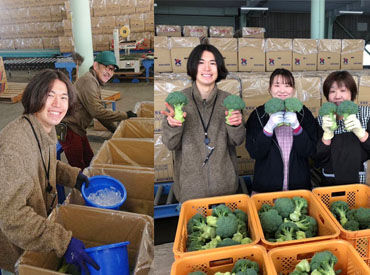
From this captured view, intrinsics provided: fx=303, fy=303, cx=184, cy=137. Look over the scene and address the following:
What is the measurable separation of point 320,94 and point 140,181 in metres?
1.86

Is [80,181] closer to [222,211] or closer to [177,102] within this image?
[177,102]

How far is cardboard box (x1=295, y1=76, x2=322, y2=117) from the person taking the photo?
2.74 meters

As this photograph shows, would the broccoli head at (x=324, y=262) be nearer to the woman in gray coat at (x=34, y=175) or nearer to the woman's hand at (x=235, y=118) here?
the woman's hand at (x=235, y=118)

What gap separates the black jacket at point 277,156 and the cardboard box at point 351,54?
2700mm

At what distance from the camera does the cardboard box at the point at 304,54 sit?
145 inches

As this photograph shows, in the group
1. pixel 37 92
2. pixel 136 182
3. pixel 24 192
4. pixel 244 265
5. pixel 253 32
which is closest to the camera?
pixel 244 265

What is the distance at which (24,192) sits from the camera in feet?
3.89

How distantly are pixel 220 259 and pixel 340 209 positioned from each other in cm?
68

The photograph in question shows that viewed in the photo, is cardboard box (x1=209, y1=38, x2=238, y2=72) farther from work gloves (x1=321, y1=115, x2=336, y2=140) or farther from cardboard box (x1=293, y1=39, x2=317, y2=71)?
work gloves (x1=321, y1=115, x2=336, y2=140)

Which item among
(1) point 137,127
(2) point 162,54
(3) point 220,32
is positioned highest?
(3) point 220,32

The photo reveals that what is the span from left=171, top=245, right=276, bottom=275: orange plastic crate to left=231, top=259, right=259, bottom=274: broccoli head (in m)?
0.04

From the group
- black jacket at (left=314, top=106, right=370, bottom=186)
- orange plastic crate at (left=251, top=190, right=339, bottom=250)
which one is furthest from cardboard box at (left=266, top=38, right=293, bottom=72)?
orange plastic crate at (left=251, top=190, right=339, bottom=250)

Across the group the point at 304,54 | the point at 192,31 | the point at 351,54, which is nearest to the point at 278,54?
the point at 304,54

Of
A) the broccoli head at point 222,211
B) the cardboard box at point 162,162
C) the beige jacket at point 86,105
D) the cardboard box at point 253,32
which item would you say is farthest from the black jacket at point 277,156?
the cardboard box at point 253,32
